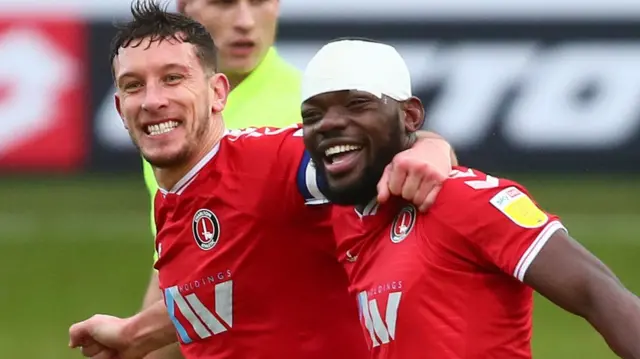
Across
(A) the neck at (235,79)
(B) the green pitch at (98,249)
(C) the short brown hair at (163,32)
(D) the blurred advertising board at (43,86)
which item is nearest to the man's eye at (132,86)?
(C) the short brown hair at (163,32)

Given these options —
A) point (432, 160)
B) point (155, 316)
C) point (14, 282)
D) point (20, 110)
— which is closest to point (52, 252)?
point (14, 282)

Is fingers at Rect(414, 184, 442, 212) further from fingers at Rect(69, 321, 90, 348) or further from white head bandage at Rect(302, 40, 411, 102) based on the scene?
fingers at Rect(69, 321, 90, 348)

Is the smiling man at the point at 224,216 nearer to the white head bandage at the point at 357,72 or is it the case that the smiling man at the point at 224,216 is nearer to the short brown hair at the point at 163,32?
the short brown hair at the point at 163,32

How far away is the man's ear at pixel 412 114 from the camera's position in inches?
183

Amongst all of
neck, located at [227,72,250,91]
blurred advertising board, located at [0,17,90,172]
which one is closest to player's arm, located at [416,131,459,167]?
neck, located at [227,72,250,91]

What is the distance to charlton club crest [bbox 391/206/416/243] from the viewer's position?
450 centimetres

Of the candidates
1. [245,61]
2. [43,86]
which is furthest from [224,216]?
[43,86]

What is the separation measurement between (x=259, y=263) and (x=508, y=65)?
941cm

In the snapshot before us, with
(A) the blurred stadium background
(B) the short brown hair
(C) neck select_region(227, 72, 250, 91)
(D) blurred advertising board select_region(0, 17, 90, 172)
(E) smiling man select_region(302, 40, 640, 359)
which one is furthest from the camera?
(D) blurred advertising board select_region(0, 17, 90, 172)

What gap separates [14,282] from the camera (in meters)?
13.2

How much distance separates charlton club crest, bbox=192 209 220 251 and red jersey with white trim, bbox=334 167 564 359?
0.78 meters

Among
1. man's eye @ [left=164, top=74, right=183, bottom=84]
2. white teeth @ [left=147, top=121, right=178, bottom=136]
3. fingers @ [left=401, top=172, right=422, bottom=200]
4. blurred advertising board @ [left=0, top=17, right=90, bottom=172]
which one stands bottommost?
blurred advertising board @ [left=0, top=17, right=90, bottom=172]

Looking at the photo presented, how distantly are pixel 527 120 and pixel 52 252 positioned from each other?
179 inches

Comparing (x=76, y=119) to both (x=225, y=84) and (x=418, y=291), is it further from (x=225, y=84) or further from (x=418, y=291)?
(x=418, y=291)
